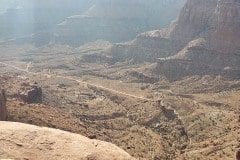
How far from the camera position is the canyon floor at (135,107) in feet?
173

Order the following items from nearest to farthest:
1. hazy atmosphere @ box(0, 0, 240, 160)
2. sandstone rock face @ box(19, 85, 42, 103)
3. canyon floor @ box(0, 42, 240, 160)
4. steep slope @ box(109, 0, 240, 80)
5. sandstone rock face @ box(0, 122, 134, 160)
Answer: sandstone rock face @ box(0, 122, 134, 160) < hazy atmosphere @ box(0, 0, 240, 160) < canyon floor @ box(0, 42, 240, 160) < sandstone rock face @ box(19, 85, 42, 103) < steep slope @ box(109, 0, 240, 80)

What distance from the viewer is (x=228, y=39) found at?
10531 cm

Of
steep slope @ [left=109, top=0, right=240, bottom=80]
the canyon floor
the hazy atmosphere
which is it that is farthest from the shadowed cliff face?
steep slope @ [left=109, top=0, right=240, bottom=80]

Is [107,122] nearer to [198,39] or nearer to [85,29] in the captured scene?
[198,39]

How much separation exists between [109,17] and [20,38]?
36.3 meters

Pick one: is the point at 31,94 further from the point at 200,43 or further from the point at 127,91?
the point at 200,43

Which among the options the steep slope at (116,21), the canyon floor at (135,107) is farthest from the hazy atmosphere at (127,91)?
the steep slope at (116,21)

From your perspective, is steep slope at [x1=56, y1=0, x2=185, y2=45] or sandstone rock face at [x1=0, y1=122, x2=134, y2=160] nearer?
sandstone rock face at [x1=0, y1=122, x2=134, y2=160]

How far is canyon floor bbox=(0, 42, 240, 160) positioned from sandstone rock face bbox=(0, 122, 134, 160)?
25276mm

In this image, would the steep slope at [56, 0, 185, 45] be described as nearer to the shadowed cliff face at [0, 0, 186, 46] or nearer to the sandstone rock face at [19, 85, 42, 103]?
the shadowed cliff face at [0, 0, 186, 46]

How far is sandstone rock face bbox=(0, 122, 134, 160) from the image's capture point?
19.3 m

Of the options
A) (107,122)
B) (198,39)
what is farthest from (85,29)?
(107,122)

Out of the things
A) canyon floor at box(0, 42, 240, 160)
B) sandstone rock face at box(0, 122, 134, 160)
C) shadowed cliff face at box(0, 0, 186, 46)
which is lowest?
shadowed cliff face at box(0, 0, 186, 46)

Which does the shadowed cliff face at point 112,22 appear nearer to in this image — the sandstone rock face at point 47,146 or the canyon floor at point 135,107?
the canyon floor at point 135,107
